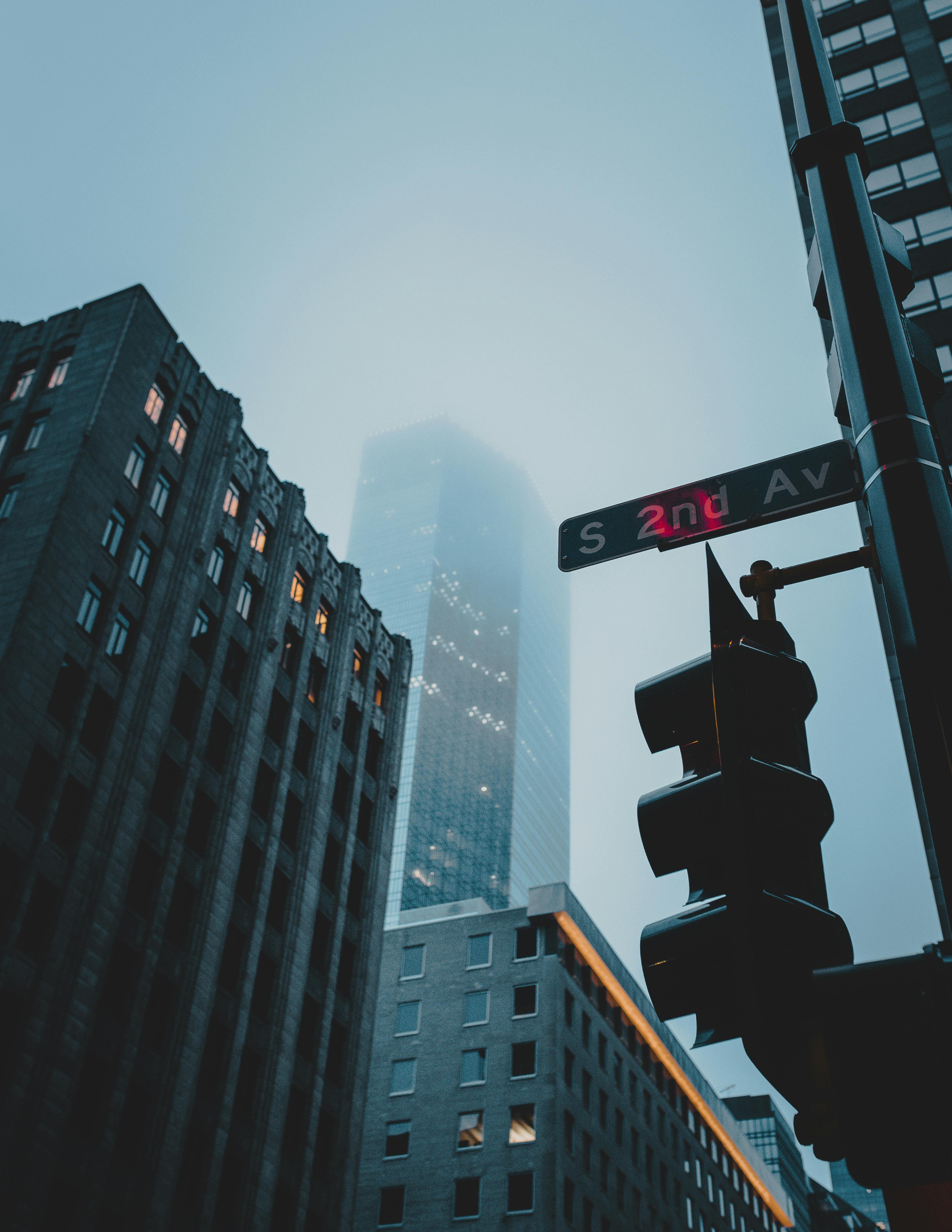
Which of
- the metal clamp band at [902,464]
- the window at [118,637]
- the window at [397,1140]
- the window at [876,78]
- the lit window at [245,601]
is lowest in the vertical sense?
the metal clamp band at [902,464]

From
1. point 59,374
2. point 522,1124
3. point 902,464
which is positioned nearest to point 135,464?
point 59,374

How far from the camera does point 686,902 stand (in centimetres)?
328

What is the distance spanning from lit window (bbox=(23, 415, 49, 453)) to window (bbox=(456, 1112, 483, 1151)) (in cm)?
4170

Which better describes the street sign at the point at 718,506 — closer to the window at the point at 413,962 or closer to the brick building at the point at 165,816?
the brick building at the point at 165,816

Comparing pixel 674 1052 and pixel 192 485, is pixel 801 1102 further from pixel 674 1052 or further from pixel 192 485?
pixel 674 1052

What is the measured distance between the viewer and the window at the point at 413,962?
62.9m

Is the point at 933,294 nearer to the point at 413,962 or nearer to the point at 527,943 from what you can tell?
the point at 527,943

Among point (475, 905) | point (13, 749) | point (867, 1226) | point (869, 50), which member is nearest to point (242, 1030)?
point (13, 749)

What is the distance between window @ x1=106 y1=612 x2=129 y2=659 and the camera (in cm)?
3491

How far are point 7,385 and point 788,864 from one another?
43.6m

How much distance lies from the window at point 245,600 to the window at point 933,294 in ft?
94.1

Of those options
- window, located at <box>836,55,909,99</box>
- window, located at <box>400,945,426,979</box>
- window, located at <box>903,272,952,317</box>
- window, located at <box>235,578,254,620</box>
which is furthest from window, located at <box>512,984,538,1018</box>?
window, located at <box>836,55,909,99</box>

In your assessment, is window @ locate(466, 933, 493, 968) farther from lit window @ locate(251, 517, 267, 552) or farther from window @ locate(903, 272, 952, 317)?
window @ locate(903, 272, 952, 317)

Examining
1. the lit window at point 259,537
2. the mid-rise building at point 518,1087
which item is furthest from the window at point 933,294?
the mid-rise building at point 518,1087
